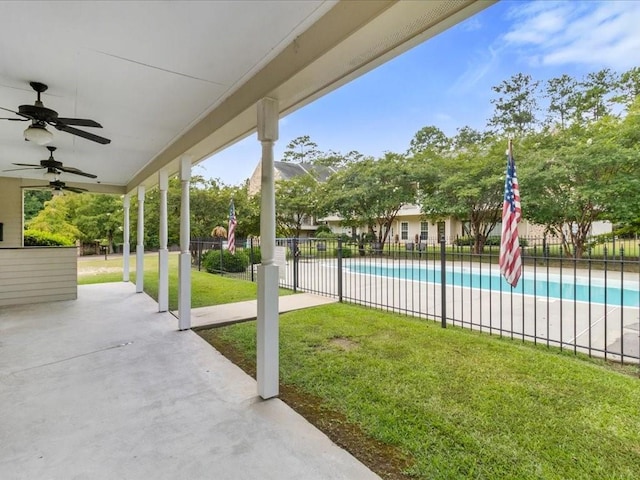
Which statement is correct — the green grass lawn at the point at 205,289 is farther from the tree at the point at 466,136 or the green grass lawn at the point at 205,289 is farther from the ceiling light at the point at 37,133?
the tree at the point at 466,136

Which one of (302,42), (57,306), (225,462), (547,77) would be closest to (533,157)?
(547,77)

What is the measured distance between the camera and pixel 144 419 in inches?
102

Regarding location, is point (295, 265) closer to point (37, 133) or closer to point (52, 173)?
point (52, 173)

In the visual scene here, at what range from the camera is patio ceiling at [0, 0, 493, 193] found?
76.7 inches

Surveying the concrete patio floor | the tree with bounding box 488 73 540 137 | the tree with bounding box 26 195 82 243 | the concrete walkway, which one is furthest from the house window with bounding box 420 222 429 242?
the concrete patio floor

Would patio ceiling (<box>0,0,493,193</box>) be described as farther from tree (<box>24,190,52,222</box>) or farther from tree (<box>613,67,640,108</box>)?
tree (<box>24,190,52,222</box>)

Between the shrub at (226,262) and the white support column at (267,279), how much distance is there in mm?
8518

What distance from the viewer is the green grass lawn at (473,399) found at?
6.80ft

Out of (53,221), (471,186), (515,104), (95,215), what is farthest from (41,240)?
(515,104)

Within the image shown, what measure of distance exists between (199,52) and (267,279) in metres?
1.85

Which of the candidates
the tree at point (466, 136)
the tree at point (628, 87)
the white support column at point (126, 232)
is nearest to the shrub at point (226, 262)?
the white support column at point (126, 232)

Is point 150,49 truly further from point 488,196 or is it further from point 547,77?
point 547,77

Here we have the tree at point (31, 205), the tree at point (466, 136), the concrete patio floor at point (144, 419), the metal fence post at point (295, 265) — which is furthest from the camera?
the tree at point (31, 205)

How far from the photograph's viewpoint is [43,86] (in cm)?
311
